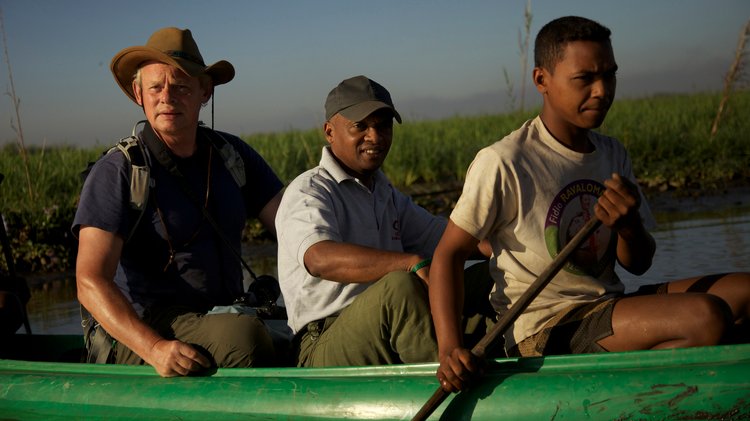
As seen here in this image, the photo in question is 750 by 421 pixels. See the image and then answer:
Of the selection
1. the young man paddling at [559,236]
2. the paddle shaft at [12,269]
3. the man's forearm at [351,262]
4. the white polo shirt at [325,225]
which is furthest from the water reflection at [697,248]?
the paddle shaft at [12,269]

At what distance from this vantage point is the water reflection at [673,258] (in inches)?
194

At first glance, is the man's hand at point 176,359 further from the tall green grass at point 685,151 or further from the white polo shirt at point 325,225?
the tall green grass at point 685,151

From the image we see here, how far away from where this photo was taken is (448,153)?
945cm

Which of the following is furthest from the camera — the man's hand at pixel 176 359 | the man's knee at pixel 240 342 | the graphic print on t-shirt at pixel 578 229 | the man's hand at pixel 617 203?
the man's knee at pixel 240 342

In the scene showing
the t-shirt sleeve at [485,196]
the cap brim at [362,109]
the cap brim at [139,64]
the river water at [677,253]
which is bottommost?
the river water at [677,253]

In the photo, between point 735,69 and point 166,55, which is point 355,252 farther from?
point 735,69

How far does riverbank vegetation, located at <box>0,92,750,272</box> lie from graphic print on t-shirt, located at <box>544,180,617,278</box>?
5623 millimetres

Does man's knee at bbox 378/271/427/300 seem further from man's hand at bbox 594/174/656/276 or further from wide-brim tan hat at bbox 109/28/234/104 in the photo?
wide-brim tan hat at bbox 109/28/234/104

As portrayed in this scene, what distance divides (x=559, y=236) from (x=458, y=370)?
0.51 meters

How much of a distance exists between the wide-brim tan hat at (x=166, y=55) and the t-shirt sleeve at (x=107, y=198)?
0.46 metres

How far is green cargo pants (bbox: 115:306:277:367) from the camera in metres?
2.34

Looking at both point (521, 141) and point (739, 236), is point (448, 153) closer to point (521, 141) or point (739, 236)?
point (739, 236)

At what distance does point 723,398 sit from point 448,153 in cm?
791

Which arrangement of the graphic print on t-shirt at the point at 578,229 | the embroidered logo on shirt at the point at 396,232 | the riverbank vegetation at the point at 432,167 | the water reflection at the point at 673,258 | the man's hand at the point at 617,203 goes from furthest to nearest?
1. the riverbank vegetation at the point at 432,167
2. the water reflection at the point at 673,258
3. the embroidered logo on shirt at the point at 396,232
4. the graphic print on t-shirt at the point at 578,229
5. the man's hand at the point at 617,203
